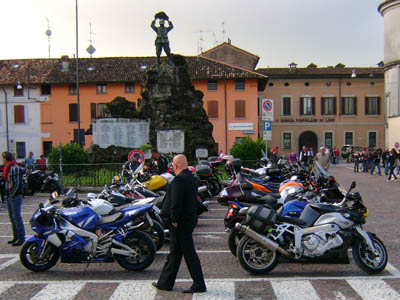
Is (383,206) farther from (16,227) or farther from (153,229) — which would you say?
(16,227)

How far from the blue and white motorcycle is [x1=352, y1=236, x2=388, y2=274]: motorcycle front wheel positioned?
292cm

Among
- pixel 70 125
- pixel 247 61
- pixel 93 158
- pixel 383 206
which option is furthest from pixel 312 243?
pixel 247 61

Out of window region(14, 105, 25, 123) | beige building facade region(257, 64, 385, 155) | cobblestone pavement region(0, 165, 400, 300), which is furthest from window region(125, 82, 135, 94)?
cobblestone pavement region(0, 165, 400, 300)

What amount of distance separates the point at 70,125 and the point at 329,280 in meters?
42.7

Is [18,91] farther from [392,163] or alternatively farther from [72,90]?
[392,163]

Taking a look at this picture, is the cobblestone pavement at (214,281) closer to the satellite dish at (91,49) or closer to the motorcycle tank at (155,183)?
the motorcycle tank at (155,183)

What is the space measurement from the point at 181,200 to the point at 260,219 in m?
1.52

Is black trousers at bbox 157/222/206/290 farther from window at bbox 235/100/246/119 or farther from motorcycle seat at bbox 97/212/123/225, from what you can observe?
window at bbox 235/100/246/119

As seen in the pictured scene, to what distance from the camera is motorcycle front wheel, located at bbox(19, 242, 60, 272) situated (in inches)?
262

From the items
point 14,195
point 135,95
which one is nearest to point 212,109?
point 135,95

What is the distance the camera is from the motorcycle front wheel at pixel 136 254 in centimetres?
Result: 664

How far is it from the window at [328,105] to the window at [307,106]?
109 cm

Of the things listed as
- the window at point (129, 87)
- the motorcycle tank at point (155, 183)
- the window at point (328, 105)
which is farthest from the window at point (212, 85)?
the motorcycle tank at point (155, 183)

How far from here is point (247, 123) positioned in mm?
45062
